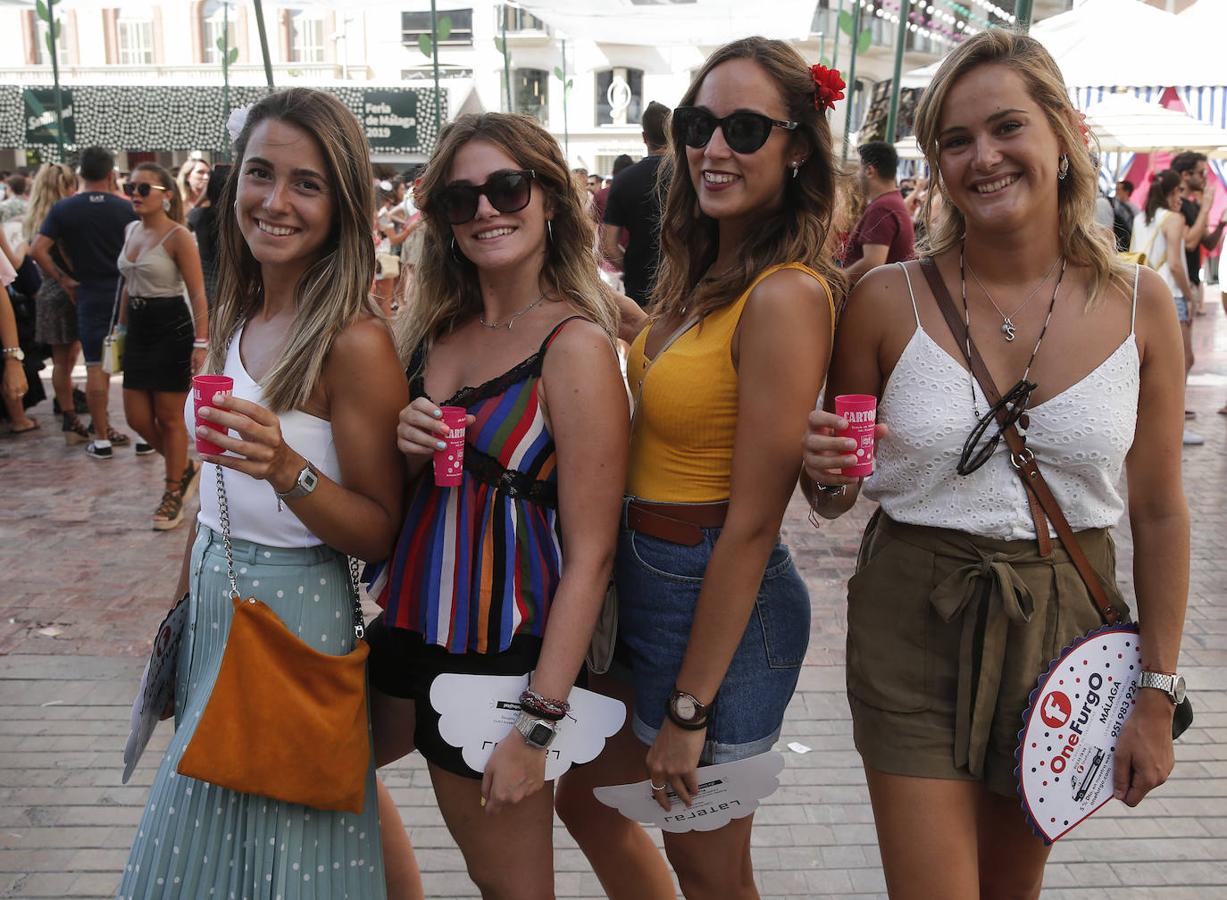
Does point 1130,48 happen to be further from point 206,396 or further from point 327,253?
point 206,396

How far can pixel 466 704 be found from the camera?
202cm

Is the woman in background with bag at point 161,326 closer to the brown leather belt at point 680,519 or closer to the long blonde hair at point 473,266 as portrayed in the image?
the long blonde hair at point 473,266

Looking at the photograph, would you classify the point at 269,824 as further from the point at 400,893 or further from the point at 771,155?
the point at 771,155

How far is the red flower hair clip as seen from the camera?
6.93ft

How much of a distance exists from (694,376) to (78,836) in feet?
8.31

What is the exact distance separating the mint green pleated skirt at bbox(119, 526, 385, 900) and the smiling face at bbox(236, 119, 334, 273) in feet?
1.96

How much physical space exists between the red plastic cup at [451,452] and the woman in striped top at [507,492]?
0.02 m

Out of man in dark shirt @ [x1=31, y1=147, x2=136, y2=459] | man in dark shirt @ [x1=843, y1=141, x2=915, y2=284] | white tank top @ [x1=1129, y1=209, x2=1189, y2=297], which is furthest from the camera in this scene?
white tank top @ [x1=1129, y1=209, x2=1189, y2=297]

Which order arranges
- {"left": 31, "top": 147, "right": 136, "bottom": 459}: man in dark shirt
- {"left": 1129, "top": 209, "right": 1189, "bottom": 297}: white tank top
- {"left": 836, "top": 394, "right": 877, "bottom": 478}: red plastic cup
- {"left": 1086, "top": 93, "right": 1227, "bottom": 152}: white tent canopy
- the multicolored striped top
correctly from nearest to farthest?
{"left": 836, "top": 394, "right": 877, "bottom": 478}: red plastic cup < the multicolored striped top < {"left": 31, "top": 147, "right": 136, "bottom": 459}: man in dark shirt < {"left": 1129, "top": 209, "right": 1189, "bottom": 297}: white tank top < {"left": 1086, "top": 93, "right": 1227, "bottom": 152}: white tent canopy

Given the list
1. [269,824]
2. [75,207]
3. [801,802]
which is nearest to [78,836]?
[269,824]

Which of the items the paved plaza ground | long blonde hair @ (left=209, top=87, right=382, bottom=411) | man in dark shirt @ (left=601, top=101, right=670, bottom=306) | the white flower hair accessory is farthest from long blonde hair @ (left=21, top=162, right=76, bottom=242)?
long blonde hair @ (left=209, top=87, right=382, bottom=411)

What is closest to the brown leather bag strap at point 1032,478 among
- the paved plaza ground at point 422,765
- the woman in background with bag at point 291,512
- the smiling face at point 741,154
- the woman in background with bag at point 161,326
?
the smiling face at point 741,154

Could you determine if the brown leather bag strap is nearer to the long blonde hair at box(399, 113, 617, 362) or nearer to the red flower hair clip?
the red flower hair clip

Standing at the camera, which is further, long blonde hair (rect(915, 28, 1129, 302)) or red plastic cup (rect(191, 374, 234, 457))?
long blonde hair (rect(915, 28, 1129, 302))
